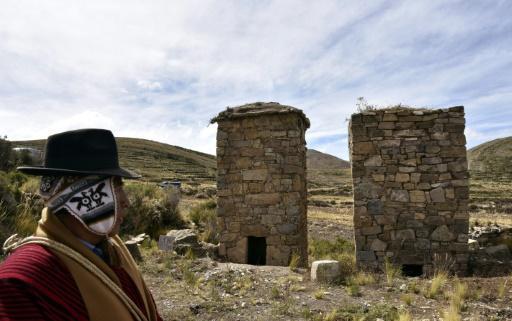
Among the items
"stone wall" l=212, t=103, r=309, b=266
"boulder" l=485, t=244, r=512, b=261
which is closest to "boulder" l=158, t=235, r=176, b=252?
"stone wall" l=212, t=103, r=309, b=266

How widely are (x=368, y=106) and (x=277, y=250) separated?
3.92 meters

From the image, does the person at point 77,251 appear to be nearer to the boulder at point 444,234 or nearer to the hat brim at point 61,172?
the hat brim at point 61,172

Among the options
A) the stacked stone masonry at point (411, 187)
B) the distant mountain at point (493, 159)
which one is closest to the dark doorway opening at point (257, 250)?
the stacked stone masonry at point (411, 187)

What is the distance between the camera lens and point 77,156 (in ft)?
7.54

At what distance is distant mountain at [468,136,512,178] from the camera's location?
64.8 metres

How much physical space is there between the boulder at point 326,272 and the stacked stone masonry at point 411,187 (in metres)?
1.86

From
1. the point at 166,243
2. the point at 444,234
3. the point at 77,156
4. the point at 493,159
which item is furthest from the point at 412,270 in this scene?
the point at 493,159

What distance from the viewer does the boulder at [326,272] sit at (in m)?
7.24

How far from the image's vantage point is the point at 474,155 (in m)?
80.2

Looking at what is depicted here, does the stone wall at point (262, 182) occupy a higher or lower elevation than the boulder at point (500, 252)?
higher

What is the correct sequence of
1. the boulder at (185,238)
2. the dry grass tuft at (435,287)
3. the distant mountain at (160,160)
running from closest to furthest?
the dry grass tuft at (435,287) → the boulder at (185,238) → the distant mountain at (160,160)

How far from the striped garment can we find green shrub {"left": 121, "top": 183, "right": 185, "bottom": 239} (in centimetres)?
1080

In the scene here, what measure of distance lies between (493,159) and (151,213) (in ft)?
246

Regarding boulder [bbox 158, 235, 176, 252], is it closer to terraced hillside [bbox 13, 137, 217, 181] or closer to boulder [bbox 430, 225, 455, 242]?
boulder [bbox 430, 225, 455, 242]
